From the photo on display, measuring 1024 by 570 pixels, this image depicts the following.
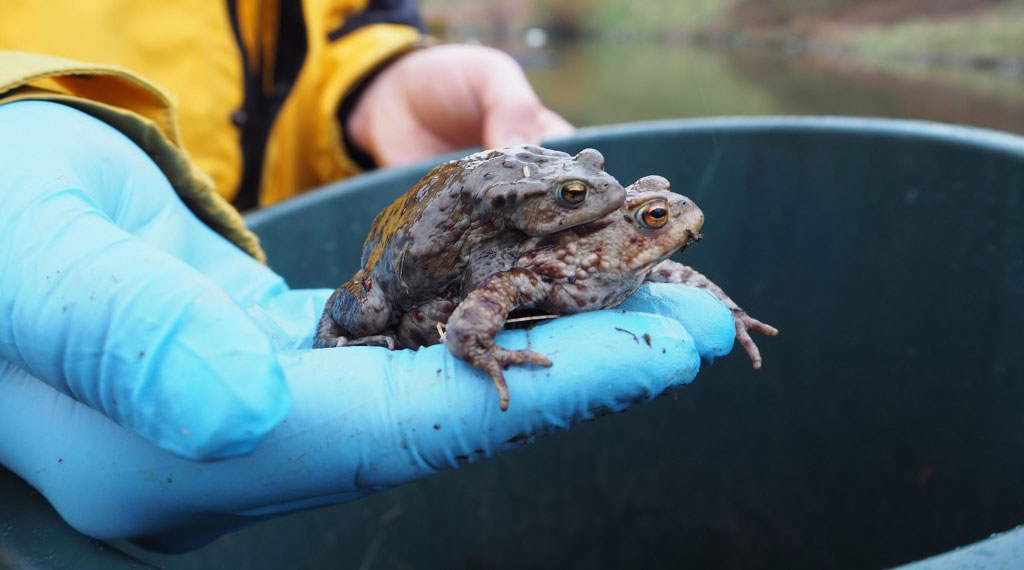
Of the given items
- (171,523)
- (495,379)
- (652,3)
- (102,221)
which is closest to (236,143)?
(102,221)

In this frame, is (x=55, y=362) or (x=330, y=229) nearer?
(x=55, y=362)

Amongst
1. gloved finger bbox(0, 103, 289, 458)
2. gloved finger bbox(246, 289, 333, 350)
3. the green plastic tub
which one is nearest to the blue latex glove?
gloved finger bbox(0, 103, 289, 458)

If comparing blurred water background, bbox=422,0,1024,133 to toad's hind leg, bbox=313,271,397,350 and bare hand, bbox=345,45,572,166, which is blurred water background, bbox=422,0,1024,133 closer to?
bare hand, bbox=345,45,572,166

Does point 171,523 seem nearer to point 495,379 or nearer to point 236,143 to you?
point 495,379

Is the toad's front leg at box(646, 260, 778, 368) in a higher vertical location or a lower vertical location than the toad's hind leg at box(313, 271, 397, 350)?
lower

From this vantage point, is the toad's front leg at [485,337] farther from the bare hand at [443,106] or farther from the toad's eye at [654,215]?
the bare hand at [443,106]

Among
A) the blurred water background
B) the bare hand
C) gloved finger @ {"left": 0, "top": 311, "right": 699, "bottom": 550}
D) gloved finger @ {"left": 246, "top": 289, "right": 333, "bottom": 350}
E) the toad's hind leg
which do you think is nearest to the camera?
gloved finger @ {"left": 0, "top": 311, "right": 699, "bottom": 550}

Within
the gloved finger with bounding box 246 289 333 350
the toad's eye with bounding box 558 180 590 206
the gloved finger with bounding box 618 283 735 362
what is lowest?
the gloved finger with bounding box 246 289 333 350
